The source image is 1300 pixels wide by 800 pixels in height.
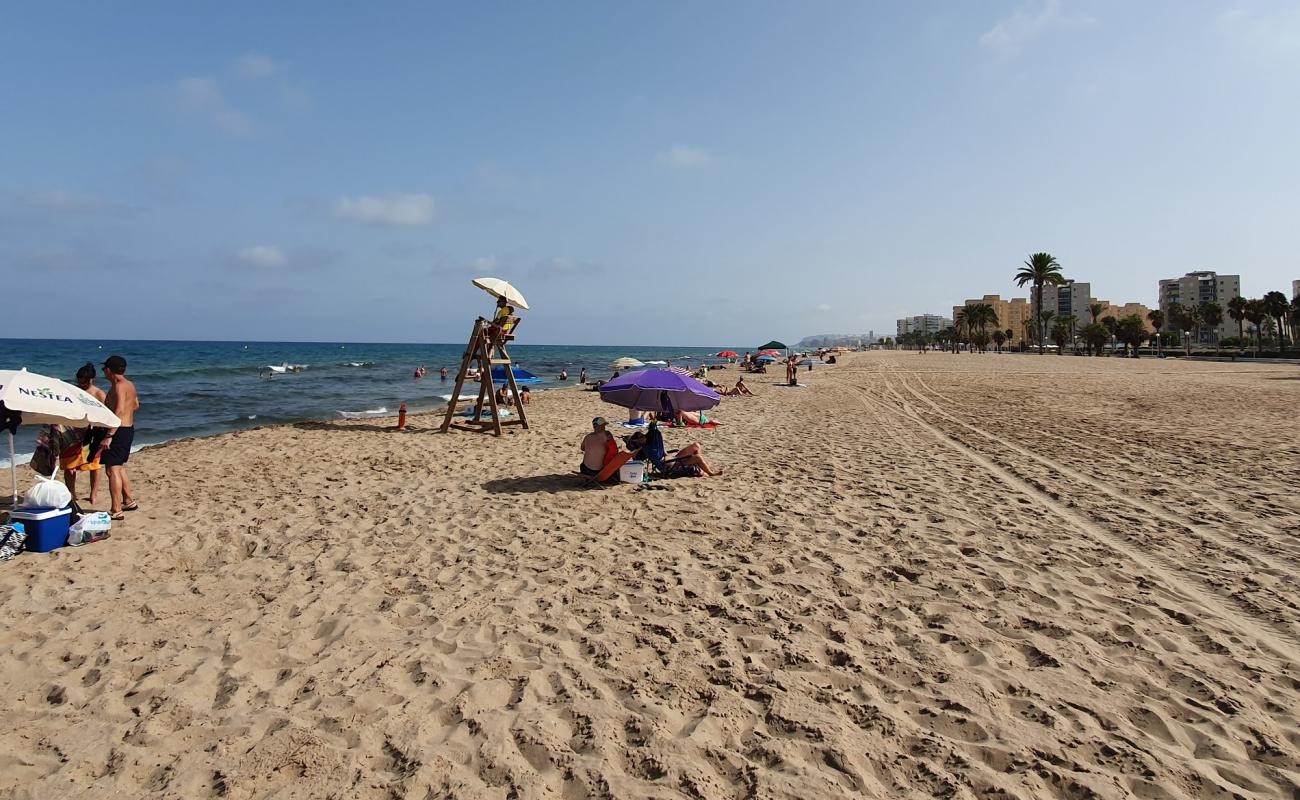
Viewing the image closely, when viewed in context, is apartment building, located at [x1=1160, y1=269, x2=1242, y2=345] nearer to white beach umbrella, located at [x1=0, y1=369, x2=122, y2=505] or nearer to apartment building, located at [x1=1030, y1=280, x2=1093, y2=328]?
apartment building, located at [x1=1030, y1=280, x2=1093, y2=328]

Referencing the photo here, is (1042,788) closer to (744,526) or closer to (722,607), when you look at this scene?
(722,607)

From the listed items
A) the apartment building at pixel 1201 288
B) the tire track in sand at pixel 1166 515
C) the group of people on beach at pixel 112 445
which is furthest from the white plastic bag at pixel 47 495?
the apartment building at pixel 1201 288

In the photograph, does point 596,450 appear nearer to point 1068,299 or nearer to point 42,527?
point 42,527

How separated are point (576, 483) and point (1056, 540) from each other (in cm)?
521

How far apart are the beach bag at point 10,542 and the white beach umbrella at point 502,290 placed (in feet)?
24.2

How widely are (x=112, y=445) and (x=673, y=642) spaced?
624 centimetres

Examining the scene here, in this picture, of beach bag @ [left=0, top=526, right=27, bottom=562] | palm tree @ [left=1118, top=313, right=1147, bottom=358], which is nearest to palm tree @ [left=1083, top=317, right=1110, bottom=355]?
palm tree @ [left=1118, top=313, right=1147, bottom=358]

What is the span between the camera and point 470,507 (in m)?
7.05

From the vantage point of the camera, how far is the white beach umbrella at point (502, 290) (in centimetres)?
1164

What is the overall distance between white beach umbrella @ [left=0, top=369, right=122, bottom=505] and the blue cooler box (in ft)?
0.86

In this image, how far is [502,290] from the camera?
11930mm

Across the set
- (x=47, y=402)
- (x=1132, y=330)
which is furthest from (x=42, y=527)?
(x=1132, y=330)

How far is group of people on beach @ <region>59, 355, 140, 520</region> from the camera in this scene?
6.45 m

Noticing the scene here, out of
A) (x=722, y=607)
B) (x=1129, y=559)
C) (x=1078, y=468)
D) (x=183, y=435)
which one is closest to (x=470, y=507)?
(x=722, y=607)
